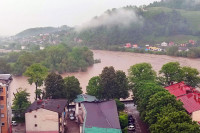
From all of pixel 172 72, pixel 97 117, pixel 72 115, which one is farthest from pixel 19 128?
pixel 172 72

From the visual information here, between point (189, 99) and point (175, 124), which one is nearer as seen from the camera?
point (175, 124)

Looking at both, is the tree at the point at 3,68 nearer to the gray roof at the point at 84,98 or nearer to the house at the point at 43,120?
the gray roof at the point at 84,98

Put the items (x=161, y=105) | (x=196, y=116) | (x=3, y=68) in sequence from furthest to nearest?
(x=3, y=68), (x=196, y=116), (x=161, y=105)

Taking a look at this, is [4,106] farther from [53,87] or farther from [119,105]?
[119,105]

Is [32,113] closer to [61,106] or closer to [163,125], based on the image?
[61,106]

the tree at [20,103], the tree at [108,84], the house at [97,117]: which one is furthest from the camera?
the tree at [108,84]

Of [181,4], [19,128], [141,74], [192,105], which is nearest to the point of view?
[192,105]

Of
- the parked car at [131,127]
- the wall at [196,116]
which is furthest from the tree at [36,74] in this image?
the wall at [196,116]
